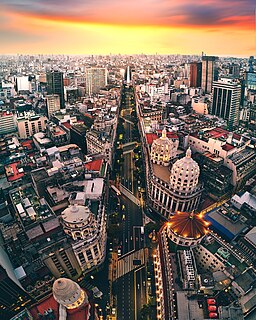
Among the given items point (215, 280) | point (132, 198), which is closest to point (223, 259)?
point (215, 280)

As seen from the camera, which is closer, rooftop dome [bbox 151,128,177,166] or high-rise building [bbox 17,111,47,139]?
rooftop dome [bbox 151,128,177,166]

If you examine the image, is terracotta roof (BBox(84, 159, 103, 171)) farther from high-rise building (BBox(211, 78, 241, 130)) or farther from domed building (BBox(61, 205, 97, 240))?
high-rise building (BBox(211, 78, 241, 130))

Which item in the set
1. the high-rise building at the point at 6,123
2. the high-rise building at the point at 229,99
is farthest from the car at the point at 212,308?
the high-rise building at the point at 6,123

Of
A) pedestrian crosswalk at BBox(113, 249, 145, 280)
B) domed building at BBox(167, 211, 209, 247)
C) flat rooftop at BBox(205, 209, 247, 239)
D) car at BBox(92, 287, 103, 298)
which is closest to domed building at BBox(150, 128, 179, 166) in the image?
flat rooftop at BBox(205, 209, 247, 239)

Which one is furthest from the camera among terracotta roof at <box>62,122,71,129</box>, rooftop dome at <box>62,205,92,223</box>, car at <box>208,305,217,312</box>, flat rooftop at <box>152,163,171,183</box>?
terracotta roof at <box>62,122,71,129</box>

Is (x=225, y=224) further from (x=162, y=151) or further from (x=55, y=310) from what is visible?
(x=55, y=310)

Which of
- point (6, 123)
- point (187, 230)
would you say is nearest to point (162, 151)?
point (187, 230)

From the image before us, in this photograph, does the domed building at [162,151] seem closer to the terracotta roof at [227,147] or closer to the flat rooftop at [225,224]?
the terracotta roof at [227,147]

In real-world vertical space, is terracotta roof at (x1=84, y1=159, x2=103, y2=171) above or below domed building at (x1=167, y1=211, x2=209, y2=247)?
above
